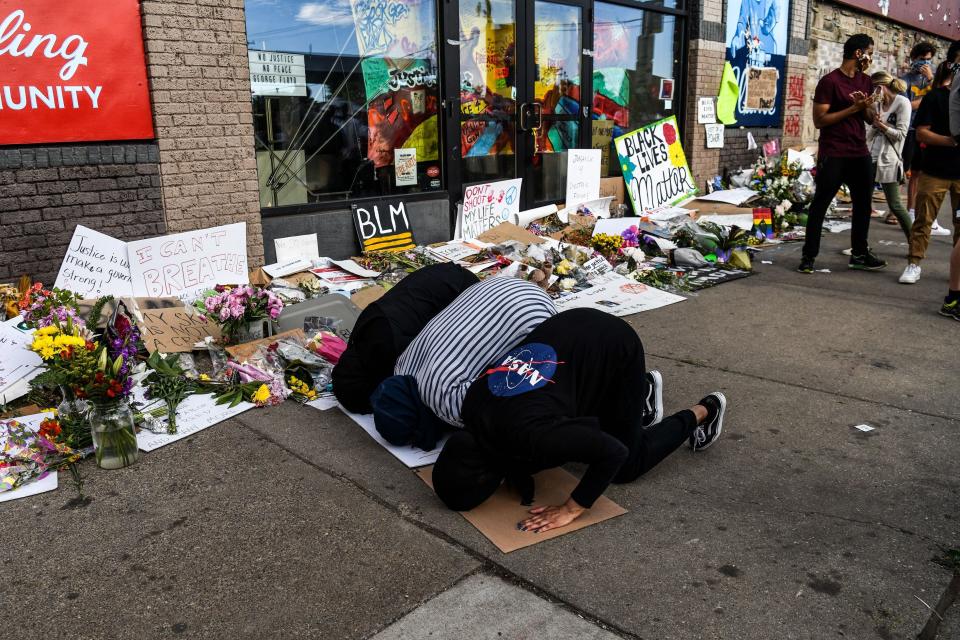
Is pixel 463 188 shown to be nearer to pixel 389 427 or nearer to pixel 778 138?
pixel 389 427

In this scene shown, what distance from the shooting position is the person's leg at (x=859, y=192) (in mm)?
6570

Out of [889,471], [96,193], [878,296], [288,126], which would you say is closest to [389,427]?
[889,471]

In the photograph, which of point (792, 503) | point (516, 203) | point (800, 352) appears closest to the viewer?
point (792, 503)

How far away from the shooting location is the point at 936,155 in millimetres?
5988

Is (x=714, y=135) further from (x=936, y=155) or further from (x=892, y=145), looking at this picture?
(x=936, y=155)

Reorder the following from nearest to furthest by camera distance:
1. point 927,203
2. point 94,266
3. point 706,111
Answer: point 94,266
point 927,203
point 706,111

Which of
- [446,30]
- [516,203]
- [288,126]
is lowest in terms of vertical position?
[516,203]

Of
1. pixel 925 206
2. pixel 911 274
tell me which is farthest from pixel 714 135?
pixel 925 206

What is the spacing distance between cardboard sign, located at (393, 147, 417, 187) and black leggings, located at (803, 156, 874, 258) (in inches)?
144

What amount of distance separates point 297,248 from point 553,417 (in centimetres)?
431

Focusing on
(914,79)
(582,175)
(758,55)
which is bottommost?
(582,175)

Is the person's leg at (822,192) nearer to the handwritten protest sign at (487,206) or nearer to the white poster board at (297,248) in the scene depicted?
the handwritten protest sign at (487,206)

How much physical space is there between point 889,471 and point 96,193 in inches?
198

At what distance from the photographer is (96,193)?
5.22 m
